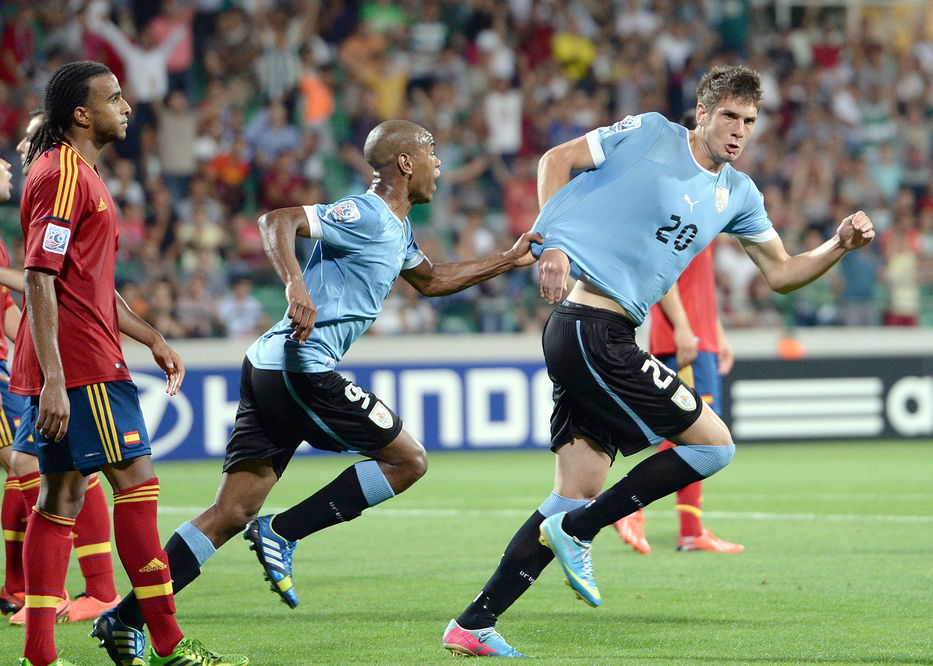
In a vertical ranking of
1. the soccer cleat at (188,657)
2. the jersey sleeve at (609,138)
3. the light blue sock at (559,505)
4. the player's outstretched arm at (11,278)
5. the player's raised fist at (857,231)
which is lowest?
the soccer cleat at (188,657)

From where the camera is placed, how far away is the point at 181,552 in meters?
5.02

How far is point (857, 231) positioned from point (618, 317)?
3.41 ft

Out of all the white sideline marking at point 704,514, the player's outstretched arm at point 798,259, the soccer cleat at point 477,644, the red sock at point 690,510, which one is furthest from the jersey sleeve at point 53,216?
the white sideline marking at point 704,514

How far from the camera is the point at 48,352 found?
4.24 m

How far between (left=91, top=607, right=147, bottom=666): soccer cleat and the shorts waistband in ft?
6.61

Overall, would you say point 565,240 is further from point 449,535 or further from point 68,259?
point 449,535

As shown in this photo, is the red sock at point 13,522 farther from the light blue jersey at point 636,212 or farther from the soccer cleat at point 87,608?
the light blue jersey at point 636,212

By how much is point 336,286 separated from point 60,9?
12243 millimetres

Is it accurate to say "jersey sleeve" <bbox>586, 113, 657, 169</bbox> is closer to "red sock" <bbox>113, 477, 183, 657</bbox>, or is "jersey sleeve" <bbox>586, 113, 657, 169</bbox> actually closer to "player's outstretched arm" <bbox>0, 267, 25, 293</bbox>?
"red sock" <bbox>113, 477, 183, 657</bbox>

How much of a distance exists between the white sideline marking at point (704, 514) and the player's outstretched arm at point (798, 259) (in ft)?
11.9

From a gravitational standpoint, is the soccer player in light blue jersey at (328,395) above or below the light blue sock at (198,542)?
above

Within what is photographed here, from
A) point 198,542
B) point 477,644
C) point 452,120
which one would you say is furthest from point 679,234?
point 452,120

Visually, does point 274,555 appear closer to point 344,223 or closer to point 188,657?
point 188,657

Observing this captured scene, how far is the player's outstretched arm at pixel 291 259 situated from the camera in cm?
460
